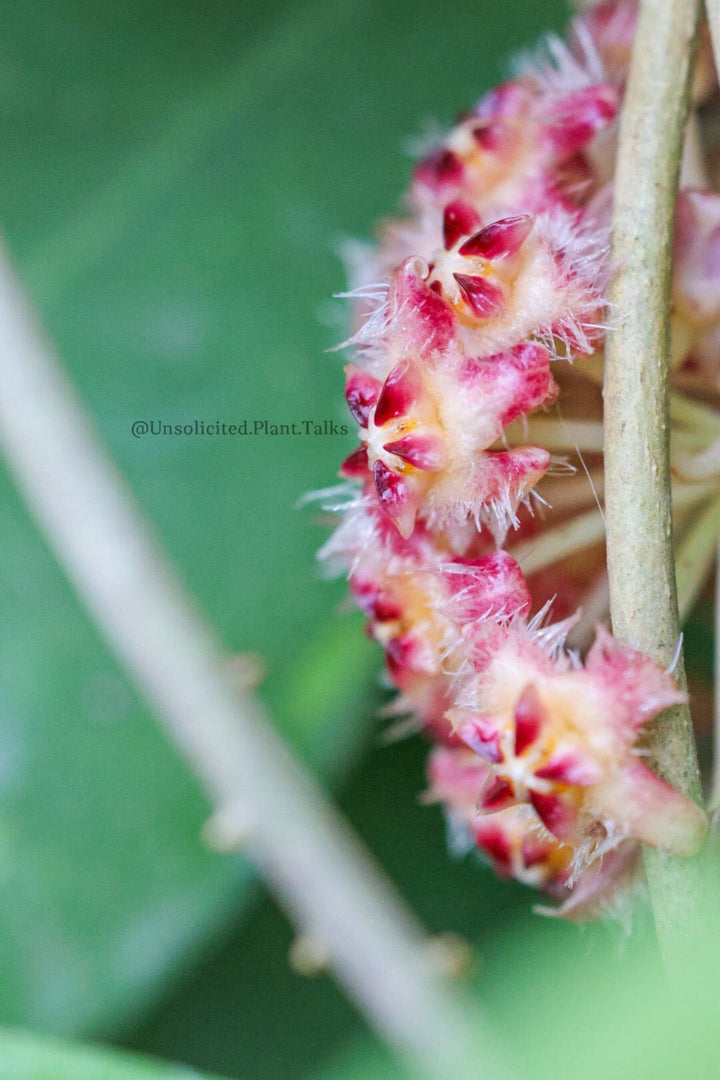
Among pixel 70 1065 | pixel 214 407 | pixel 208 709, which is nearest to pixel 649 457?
pixel 70 1065

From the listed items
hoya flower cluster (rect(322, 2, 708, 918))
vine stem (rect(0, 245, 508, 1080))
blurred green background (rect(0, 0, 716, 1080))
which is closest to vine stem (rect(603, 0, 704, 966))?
hoya flower cluster (rect(322, 2, 708, 918))

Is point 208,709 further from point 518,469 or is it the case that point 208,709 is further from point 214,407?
point 518,469

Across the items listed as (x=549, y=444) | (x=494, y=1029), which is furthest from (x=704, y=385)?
(x=494, y=1029)

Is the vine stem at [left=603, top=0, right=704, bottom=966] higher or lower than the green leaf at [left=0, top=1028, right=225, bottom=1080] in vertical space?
higher

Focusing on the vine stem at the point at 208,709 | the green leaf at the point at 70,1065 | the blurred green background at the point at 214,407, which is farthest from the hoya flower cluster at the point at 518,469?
the blurred green background at the point at 214,407

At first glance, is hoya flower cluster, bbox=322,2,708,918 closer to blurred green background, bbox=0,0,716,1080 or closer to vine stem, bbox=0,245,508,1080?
vine stem, bbox=0,245,508,1080

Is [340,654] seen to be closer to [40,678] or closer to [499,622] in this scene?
[40,678]
